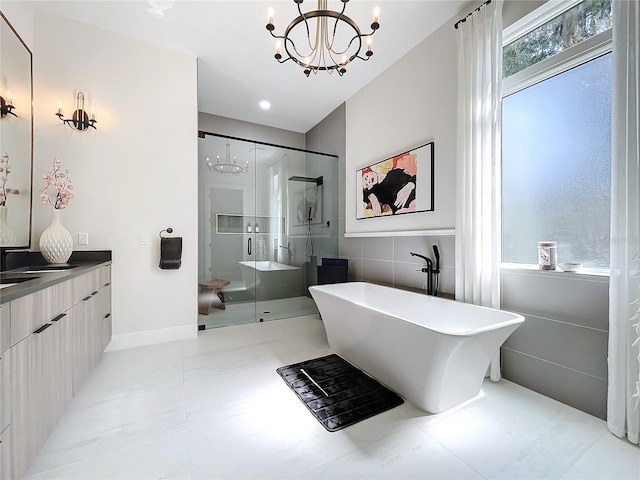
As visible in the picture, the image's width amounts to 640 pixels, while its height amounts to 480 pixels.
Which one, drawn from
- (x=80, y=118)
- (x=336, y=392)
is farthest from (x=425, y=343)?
(x=80, y=118)

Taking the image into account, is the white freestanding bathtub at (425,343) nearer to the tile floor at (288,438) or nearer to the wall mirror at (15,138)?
the tile floor at (288,438)

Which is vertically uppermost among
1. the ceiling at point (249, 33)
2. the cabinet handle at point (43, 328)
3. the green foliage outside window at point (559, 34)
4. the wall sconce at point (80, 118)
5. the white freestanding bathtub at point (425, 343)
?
the ceiling at point (249, 33)

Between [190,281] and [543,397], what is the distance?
10.1 ft

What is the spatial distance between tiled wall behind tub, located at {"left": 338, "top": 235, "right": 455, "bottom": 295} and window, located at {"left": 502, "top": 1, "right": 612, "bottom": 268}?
466mm

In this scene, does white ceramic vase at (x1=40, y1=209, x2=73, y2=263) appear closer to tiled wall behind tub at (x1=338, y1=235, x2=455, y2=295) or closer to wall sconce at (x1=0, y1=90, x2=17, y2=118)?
wall sconce at (x1=0, y1=90, x2=17, y2=118)

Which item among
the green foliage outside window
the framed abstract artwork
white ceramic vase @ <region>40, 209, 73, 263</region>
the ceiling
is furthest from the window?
white ceramic vase @ <region>40, 209, 73, 263</region>

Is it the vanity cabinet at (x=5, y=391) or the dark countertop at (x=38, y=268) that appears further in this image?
the dark countertop at (x=38, y=268)

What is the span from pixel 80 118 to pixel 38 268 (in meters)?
1.37

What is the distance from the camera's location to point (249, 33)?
258cm

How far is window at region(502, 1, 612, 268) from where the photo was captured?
5.44 feet

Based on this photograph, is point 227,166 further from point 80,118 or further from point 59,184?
point 59,184

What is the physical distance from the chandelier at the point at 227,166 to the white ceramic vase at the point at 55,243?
1.55m

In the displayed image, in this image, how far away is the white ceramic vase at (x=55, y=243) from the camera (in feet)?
6.68

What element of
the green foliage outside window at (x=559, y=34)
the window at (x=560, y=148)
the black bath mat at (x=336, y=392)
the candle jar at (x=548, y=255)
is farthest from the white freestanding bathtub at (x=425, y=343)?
the green foliage outside window at (x=559, y=34)
